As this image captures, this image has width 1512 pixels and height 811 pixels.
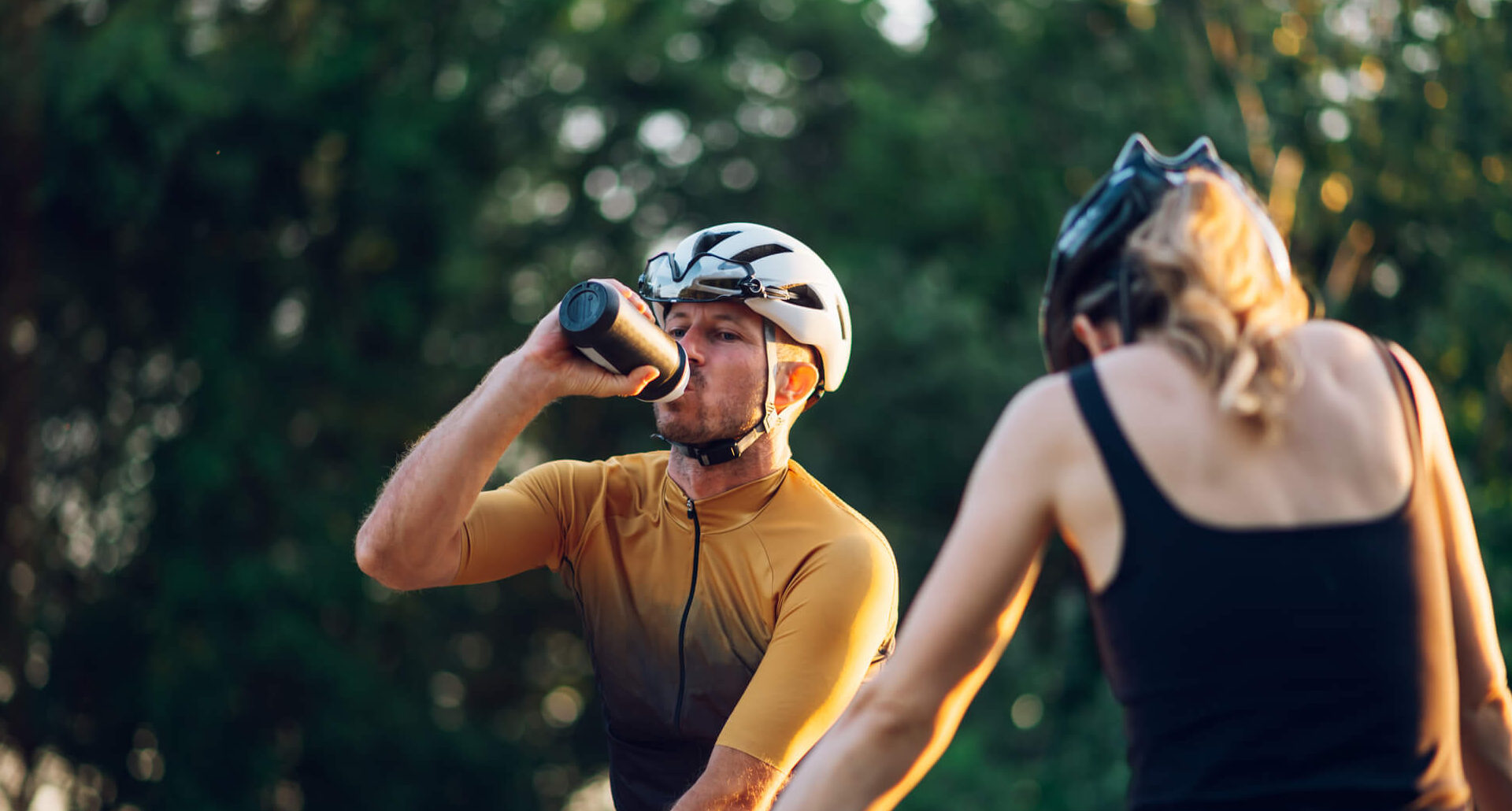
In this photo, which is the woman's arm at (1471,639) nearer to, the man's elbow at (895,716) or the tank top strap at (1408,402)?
the tank top strap at (1408,402)

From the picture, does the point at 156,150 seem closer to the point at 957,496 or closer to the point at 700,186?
the point at 700,186

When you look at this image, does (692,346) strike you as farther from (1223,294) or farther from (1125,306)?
(1223,294)

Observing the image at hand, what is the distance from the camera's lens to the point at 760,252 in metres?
4.36

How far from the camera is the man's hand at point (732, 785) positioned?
349 centimetres

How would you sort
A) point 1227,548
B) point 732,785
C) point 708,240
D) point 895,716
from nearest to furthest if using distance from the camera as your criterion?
point 1227,548 → point 895,716 → point 732,785 → point 708,240

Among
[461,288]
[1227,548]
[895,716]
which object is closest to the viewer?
[1227,548]

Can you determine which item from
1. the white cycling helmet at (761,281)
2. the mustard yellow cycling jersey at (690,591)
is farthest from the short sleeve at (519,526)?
the white cycling helmet at (761,281)

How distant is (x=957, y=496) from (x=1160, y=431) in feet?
65.0

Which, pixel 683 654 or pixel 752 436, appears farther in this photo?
pixel 752 436

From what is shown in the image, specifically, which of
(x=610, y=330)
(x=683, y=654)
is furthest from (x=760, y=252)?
(x=683, y=654)

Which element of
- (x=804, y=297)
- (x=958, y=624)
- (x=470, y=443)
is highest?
(x=958, y=624)

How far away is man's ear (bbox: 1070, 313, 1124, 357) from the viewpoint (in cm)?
236

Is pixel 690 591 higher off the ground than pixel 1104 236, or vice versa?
pixel 1104 236

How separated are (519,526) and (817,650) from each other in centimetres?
86
